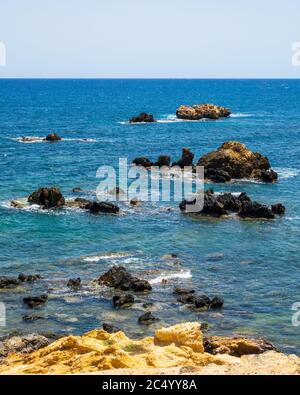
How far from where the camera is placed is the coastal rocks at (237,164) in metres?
83.8

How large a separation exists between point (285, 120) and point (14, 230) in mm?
123923

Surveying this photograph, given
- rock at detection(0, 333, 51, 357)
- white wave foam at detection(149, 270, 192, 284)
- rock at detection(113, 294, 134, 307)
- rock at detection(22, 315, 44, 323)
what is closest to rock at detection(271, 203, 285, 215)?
white wave foam at detection(149, 270, 192, 284)

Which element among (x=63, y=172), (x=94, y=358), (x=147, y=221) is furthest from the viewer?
(x=63, y=172)

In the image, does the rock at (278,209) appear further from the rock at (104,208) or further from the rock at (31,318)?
the rock at (31,318)

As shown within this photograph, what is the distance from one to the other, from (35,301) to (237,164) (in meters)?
48.1

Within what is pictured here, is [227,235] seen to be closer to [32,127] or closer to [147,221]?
[147,221]

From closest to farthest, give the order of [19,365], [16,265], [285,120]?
[19,365], [16,265], [285,120]

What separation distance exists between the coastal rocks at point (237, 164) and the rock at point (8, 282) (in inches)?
1641

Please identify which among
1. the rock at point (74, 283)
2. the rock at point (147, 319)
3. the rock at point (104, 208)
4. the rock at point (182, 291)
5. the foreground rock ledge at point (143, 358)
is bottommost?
the rock at point (147, 319)

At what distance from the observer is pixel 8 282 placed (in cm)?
4578

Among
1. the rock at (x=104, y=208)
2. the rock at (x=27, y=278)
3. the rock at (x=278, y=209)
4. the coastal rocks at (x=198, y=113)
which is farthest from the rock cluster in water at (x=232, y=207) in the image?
the coastal rocks at (x=198, y=113)
